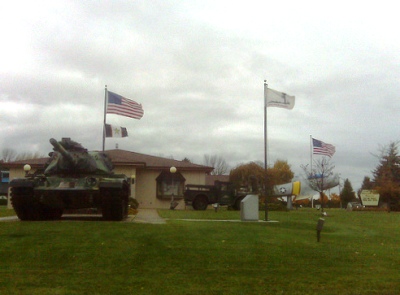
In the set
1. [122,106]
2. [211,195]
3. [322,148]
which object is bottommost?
[211,195]

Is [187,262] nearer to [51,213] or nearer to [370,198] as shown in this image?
[51,213]

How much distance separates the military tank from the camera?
50.2 feet

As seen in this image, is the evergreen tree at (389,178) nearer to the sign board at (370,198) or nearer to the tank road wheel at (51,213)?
the sign board at (370,198)

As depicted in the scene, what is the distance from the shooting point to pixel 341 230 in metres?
15.9

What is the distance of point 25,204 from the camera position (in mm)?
15664

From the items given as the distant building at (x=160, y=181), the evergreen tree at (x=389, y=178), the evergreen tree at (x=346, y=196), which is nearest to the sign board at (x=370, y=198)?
the evergreen tree at (x=389, y=178)

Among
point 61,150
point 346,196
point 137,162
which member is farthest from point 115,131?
point 346,196

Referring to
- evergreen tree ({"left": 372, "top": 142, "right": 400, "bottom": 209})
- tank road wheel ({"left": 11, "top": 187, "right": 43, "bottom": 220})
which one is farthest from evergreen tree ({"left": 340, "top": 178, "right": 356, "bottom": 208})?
tank road wheel ({"left": 11, "top": 187, "right": 43, "bottom": 220})

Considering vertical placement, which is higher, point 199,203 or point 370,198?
point 370,198

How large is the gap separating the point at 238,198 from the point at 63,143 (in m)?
18.9

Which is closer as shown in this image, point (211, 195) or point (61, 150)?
point (61, 150)

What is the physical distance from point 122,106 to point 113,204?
1107 cm

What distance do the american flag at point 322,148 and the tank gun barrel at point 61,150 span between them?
20.0 meters

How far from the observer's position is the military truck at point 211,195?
109ft
